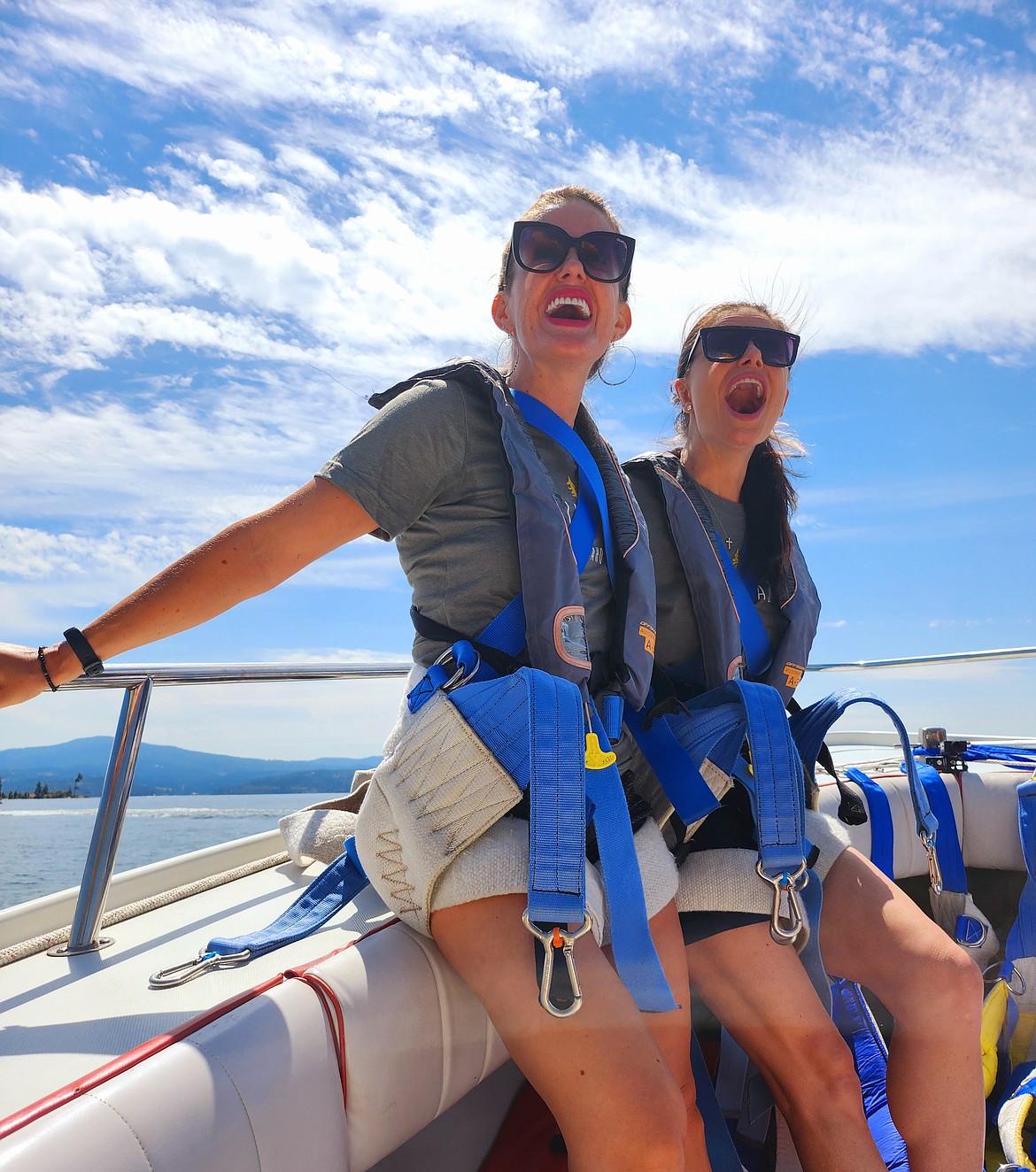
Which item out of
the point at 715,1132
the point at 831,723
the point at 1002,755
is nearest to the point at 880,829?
the point at 1002,755

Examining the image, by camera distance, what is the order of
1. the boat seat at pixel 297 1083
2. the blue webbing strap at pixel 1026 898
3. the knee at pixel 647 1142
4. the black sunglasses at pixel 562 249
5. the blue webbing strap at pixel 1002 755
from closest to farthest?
the boat seat at pixel 297 1083, the knee at pixel 647 1142, the black sunglasses at pixel 562 249, the blue webbing strap at pixel 1026 898, the blue webbing strap at pixel 1002 755

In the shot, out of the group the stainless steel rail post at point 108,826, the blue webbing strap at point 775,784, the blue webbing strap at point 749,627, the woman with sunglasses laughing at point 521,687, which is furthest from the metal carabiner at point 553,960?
the blue webbing strap at point 749,627

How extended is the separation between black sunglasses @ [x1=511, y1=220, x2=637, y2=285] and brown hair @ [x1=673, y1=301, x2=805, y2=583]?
54 centimetres

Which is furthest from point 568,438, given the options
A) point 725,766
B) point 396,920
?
point 396,920

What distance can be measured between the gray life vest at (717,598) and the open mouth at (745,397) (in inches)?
7.1

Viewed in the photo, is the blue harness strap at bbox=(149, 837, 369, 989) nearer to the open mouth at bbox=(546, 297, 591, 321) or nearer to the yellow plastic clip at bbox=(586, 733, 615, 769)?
the yellow plastic clip at bbox=(586, 733, 615, 769)

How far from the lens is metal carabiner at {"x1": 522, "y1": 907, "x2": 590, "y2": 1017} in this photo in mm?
1045

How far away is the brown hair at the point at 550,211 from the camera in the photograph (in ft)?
5.58

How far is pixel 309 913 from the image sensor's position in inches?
54.9

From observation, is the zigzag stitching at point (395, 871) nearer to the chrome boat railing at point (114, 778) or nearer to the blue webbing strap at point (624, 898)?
the blue webbing strap at point (624, 898)

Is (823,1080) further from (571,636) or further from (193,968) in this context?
(193,968)

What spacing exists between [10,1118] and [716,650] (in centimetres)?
134

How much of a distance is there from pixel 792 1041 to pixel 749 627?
808 mm

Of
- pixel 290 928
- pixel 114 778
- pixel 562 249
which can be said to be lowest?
pixel 290 928
